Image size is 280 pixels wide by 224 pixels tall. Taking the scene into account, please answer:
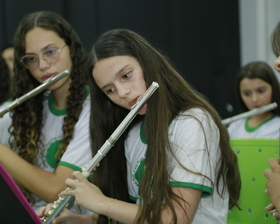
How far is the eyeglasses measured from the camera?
1.57m

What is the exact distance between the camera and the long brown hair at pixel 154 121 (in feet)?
3.57

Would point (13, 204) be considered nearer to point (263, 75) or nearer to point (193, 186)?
point (193, 186)

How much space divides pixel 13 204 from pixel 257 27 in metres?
2.58

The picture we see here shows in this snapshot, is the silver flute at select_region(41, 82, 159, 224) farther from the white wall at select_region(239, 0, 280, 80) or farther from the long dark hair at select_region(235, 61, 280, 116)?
the white wall at select_region(239, 0, 280, 80)

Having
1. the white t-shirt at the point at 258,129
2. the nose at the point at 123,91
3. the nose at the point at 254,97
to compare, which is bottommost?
the white t-shirt at the point at 258,129

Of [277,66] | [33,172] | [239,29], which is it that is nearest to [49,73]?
[33,172]

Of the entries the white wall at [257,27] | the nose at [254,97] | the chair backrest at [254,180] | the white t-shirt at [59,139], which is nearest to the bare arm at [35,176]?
the white t-shirt at [59,139]

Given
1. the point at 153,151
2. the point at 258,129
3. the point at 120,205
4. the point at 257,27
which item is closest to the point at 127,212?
the point at 120,205

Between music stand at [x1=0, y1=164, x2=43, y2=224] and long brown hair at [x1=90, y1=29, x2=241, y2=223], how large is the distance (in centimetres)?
28

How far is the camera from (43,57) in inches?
61.9

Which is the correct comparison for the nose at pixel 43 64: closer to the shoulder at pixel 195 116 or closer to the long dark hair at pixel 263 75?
the shoulder at pixel 195 116

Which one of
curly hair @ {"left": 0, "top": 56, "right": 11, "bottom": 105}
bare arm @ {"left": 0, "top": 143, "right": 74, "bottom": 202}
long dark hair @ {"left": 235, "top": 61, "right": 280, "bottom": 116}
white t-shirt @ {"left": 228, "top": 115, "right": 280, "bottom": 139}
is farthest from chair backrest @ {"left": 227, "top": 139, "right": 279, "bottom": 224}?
curly hair @ {"left": 0, "top": 56, "right": 11, "bottom": 105}

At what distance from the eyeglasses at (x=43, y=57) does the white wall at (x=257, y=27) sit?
5.90 ft

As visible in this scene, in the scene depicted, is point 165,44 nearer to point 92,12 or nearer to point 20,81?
point 92,12
